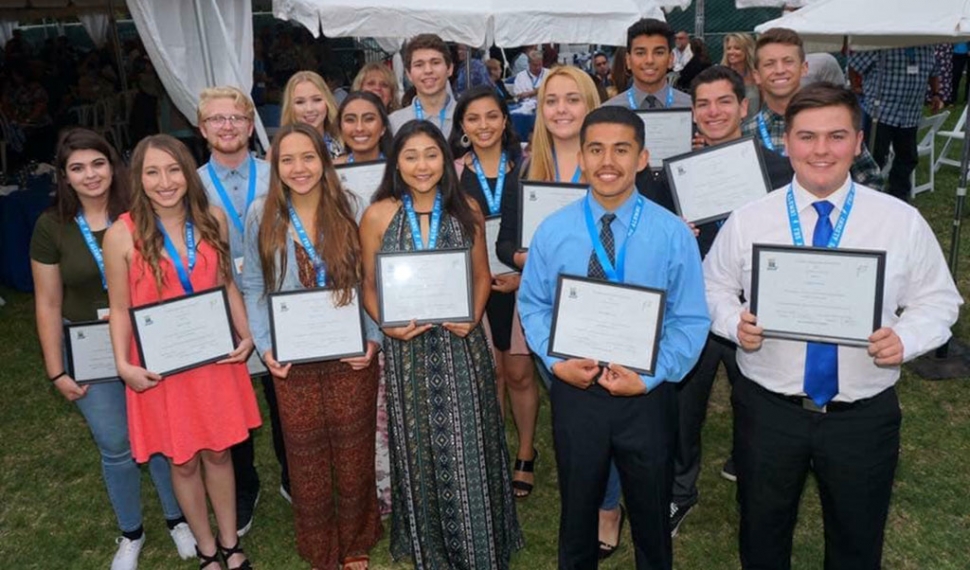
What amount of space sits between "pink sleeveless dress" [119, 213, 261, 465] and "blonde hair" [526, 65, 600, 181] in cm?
152

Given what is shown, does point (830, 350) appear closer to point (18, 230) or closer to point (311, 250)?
point (311, 250)

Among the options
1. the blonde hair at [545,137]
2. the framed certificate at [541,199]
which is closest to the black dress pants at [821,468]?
the framed certificate at [541,199]

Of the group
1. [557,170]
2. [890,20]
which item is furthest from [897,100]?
[557,170]

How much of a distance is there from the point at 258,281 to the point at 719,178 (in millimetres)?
2029

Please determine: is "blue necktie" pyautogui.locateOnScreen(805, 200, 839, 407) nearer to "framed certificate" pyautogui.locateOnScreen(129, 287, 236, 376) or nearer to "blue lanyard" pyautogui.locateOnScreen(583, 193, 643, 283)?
"blue lanyard" pyautogui.locateOnScreen(583, 193, 643, 283)

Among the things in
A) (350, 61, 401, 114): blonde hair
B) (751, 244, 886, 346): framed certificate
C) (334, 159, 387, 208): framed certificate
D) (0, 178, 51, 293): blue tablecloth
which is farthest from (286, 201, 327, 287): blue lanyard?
(0, 178, 51, 293): blue tablecloth

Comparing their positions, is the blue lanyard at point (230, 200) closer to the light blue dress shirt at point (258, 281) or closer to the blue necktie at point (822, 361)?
the light blue dress shirt at point (258, 281)

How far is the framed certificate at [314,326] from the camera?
3.18m

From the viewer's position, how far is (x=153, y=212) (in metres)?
3.19

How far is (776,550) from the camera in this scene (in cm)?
304

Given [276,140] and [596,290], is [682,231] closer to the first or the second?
[596,290]

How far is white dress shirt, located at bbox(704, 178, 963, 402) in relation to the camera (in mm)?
2559

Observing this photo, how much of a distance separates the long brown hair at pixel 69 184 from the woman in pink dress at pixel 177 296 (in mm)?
287

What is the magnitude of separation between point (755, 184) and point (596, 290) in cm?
120
